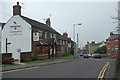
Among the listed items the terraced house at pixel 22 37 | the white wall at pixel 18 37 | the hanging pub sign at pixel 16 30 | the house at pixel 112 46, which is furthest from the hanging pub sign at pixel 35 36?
the house at pixel 112 46

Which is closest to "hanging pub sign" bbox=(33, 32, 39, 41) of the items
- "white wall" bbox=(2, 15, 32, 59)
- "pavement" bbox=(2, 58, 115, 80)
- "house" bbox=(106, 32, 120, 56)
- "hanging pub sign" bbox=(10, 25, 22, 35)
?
"white wall" bbox=(2, 15, 32, 59)

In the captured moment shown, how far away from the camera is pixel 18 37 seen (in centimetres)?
2983

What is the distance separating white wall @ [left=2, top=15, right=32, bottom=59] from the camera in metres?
28.9

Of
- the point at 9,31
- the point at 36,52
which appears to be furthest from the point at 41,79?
the point at 9,31

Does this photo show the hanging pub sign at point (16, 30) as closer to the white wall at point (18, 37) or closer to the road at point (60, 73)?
the white wall at point (18, 37)

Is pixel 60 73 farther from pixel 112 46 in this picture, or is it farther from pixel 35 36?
pixel 112 46

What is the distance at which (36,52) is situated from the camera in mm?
29828

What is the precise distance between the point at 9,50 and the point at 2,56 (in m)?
7.08

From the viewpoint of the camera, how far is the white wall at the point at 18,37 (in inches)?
1139

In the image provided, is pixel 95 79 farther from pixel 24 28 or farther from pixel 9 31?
pixel 9 31

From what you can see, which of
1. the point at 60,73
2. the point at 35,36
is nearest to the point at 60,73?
the point at 60,73

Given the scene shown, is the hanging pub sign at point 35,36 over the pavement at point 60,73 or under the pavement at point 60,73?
over

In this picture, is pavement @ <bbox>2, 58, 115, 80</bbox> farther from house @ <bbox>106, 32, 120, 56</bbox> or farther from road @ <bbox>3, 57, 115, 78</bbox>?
house @ <bbox>106, 32, 120, 56</bbox>

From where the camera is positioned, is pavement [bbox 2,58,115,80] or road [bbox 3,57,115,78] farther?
road [bbox 3,57,115,78]
